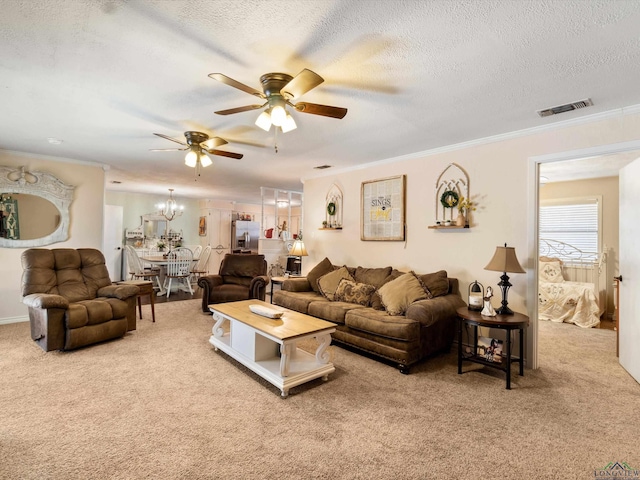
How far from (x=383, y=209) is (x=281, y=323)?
240cm

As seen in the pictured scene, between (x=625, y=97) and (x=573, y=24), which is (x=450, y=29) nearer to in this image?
(x=573, y=24)

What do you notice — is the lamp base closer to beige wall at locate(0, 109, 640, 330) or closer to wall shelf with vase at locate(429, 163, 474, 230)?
beige wall at locate(0, 109, 640, 330)

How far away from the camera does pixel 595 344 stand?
3.93m

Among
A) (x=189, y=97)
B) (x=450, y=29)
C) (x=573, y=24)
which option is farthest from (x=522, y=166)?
(x=189, y=97)

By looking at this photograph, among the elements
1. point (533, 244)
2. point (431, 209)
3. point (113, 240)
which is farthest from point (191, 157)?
point (113, 240)

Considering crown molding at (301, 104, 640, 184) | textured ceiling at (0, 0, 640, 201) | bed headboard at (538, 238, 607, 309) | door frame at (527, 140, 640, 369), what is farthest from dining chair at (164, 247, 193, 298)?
bed headboard at (538, 238, 607, 309)

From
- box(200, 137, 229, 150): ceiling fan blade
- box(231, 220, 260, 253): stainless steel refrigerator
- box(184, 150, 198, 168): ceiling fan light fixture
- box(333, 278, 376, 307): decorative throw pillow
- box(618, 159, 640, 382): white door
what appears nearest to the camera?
box(618, 159, 640, 382): white door

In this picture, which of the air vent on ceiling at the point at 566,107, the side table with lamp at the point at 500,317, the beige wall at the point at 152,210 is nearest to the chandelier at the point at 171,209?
the beige wall at the point at 152,210

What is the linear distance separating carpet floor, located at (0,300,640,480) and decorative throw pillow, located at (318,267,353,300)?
44.2 inches

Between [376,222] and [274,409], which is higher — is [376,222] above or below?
above

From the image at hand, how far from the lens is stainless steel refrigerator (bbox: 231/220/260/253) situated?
9.88m

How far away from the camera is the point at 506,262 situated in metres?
3.03

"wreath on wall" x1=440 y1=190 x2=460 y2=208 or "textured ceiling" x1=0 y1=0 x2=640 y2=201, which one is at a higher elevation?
"textured ceiling" x1=0 y1=0 x2=640 y2=201

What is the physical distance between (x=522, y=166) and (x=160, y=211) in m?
8.59
